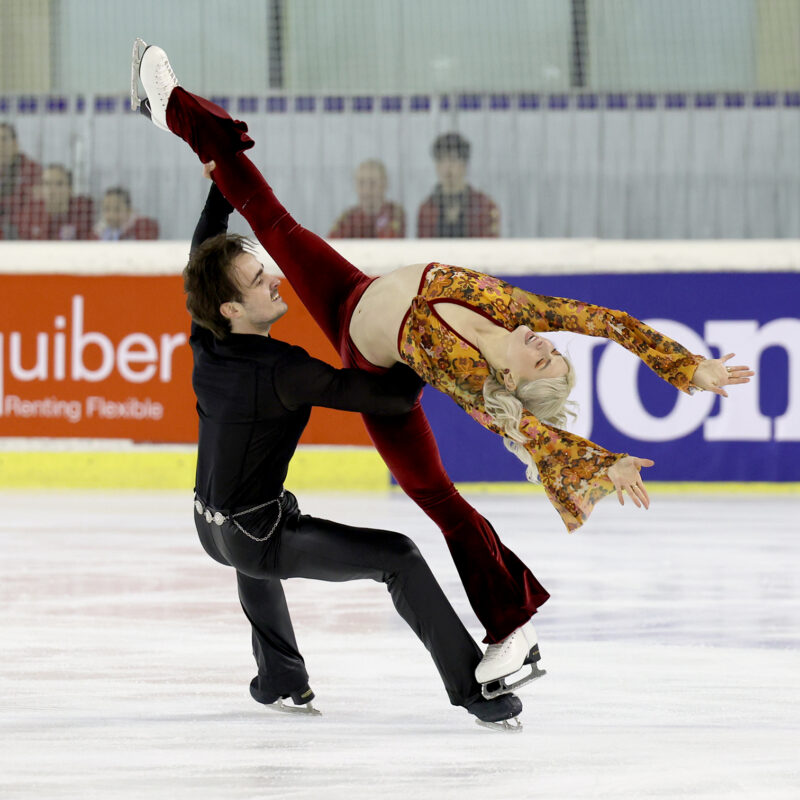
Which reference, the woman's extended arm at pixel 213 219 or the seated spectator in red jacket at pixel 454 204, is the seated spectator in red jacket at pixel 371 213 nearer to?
the seated spectator in red jacket at pixel 454 204

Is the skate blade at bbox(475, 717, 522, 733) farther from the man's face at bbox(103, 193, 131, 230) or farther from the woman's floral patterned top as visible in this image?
the man's face at bbox(103, 193, 131, 230)

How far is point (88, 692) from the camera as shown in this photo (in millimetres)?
3193

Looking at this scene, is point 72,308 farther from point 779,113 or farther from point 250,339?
point 250,339

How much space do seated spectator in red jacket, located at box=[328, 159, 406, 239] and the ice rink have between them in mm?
2961

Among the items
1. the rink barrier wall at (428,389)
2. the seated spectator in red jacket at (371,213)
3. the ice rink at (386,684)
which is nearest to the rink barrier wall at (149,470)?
the rink barrier wall at (428,389)

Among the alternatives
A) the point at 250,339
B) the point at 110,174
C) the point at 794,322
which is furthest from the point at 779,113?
the point at 250,339

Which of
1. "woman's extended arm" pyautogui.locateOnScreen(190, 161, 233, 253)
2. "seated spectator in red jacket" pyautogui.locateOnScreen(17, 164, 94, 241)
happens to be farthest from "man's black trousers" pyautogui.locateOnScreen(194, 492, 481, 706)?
"seated spectator in red jacket" pyautogui.locateOnScreen(17, 164, 94, 241)

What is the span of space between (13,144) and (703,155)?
4139 mm

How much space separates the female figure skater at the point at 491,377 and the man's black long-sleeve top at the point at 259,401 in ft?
0.40

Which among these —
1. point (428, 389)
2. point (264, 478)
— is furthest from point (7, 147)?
point (264, 478)

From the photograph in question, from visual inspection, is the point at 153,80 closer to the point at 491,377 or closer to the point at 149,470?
the point at 491,377

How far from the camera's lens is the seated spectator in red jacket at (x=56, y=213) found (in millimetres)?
8336

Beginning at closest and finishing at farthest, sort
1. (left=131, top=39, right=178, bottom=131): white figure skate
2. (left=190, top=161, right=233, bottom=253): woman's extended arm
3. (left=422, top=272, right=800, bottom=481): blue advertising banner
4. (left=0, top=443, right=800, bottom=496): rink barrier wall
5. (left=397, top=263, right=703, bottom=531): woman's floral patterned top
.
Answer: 1. (left=397, top=263, right=703, bottom=531): woman's floral patterned top
2. (left=190, top=161, right=233, bottom=253): woman's extended arm
3. (left=131, top=39, right=178, bottom=131): white figure skate
4. (left=422, top=272, right=800, bottom=481): blue advertising banner
5. (left=0, top=443, right=800, bottom=496): rink barrier wall

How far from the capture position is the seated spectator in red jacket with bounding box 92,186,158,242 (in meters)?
8.37
